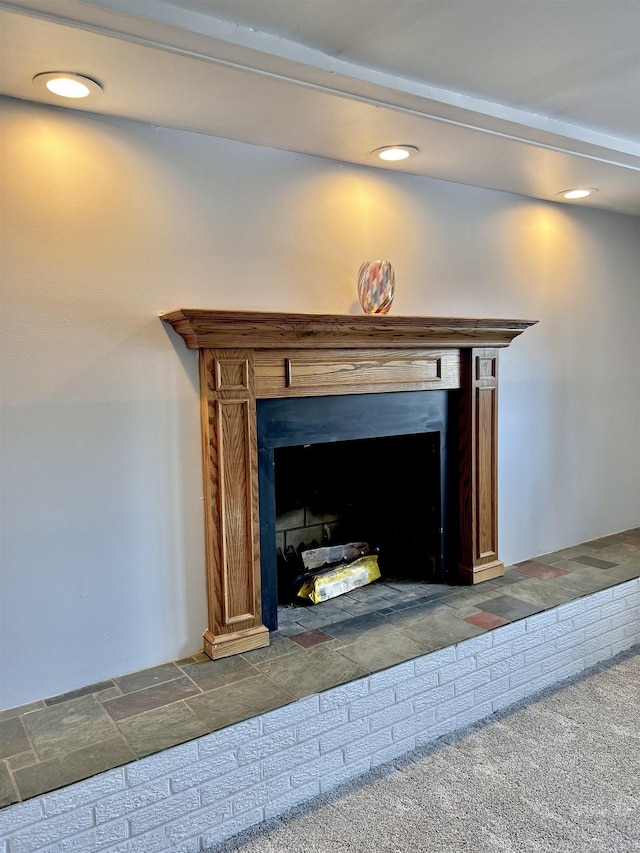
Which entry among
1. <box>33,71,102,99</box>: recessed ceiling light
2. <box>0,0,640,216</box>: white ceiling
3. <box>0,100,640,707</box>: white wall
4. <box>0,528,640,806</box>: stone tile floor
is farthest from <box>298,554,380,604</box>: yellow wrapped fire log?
<box>33,71,102,99</box>: recessed ceiling light

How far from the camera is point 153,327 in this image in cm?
217

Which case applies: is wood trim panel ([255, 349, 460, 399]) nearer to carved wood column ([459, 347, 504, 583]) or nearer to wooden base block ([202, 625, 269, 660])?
carved wood column ([459, 347, 504, 583])

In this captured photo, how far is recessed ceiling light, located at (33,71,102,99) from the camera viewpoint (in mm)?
1748

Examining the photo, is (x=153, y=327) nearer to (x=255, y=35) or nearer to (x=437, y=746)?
(x=255, y=35)

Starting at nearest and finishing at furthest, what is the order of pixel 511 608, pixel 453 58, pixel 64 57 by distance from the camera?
1. pixel 64 57
2. pixel 453 58
3. pixel 511 608

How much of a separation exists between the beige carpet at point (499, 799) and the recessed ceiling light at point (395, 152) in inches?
85.4

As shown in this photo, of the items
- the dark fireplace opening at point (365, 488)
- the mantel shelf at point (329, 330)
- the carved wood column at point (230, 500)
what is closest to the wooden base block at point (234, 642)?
the carved wood column at point (230, 500)

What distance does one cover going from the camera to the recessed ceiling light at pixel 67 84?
1.75 metres

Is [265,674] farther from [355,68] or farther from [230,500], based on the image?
[355,68]

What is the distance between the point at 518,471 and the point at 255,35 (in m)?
2.35

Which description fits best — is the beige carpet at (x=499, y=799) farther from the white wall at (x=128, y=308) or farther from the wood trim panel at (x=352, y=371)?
the wood trim panel at (x=352, y=371)

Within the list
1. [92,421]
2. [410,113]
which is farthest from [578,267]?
[92,421]

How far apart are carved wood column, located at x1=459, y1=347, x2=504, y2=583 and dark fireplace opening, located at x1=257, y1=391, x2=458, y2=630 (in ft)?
0.21

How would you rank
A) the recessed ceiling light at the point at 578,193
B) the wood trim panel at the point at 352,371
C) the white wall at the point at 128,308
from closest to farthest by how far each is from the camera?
the white wall at the point at 128,308 < the wood trim panel at the point at 352,371 < the recessed ceiling light at the point at 578,193
